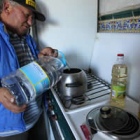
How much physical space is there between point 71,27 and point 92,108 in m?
0.68

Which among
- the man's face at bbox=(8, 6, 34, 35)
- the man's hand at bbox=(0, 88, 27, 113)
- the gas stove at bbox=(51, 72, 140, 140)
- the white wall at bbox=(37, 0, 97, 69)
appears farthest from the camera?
the white wall at bbox=(37, 0, 97, 69)

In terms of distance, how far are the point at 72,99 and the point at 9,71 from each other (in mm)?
366

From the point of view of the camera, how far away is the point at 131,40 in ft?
2.38

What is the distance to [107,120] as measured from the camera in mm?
484

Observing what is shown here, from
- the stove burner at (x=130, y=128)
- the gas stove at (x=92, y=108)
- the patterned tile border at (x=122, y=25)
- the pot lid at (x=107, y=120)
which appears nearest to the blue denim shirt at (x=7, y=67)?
the gas stove at (x=92, y=108)

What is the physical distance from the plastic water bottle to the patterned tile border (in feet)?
1.45

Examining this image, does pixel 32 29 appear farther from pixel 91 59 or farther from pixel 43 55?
pixel 91 59

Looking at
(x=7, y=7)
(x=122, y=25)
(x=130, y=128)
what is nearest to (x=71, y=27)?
(x=122, y=25)

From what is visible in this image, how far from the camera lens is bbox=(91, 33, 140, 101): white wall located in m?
0.69

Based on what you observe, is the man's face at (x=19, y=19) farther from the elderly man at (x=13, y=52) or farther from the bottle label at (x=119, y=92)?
the bottle label at (x=119, y=92)

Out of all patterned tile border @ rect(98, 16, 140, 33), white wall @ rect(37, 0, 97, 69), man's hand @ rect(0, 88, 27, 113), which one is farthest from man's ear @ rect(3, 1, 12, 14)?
patterned tile border @ rect(98, 16, 140, 33)

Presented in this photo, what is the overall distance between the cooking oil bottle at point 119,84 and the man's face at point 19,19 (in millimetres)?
535

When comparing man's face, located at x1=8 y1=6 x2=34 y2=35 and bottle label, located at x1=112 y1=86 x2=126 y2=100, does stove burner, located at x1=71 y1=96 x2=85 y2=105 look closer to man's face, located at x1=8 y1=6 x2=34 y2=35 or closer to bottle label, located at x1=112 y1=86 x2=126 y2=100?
bottle label, located at x1=112 y1=86 x2=126 y2=100

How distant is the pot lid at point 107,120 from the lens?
45 cm
